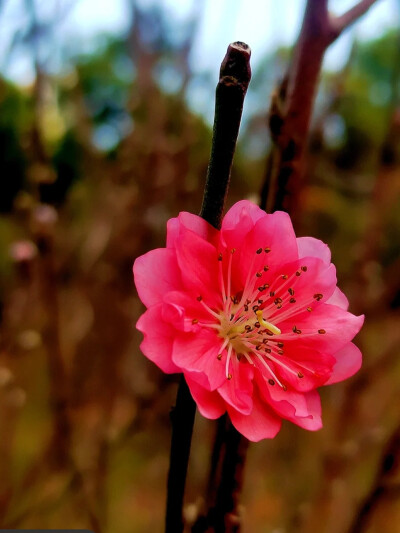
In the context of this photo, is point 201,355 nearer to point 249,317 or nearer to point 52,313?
point 249,317

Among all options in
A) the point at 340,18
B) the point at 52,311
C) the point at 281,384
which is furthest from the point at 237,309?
the point at 52,311

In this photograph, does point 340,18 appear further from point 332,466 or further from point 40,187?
point 332,466

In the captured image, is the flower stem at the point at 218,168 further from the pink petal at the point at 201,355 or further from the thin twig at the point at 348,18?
the thin twig at the point at 348,18

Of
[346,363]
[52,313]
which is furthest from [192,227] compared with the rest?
[52,313]

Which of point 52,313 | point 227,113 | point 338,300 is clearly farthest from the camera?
point 52,313

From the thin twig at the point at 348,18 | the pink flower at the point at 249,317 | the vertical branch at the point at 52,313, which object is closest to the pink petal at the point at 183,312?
the pink flower at the point at 249,317

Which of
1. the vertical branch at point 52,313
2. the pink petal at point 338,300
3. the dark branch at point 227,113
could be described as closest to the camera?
the dark branch at point 227,113

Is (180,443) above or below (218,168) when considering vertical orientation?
below
